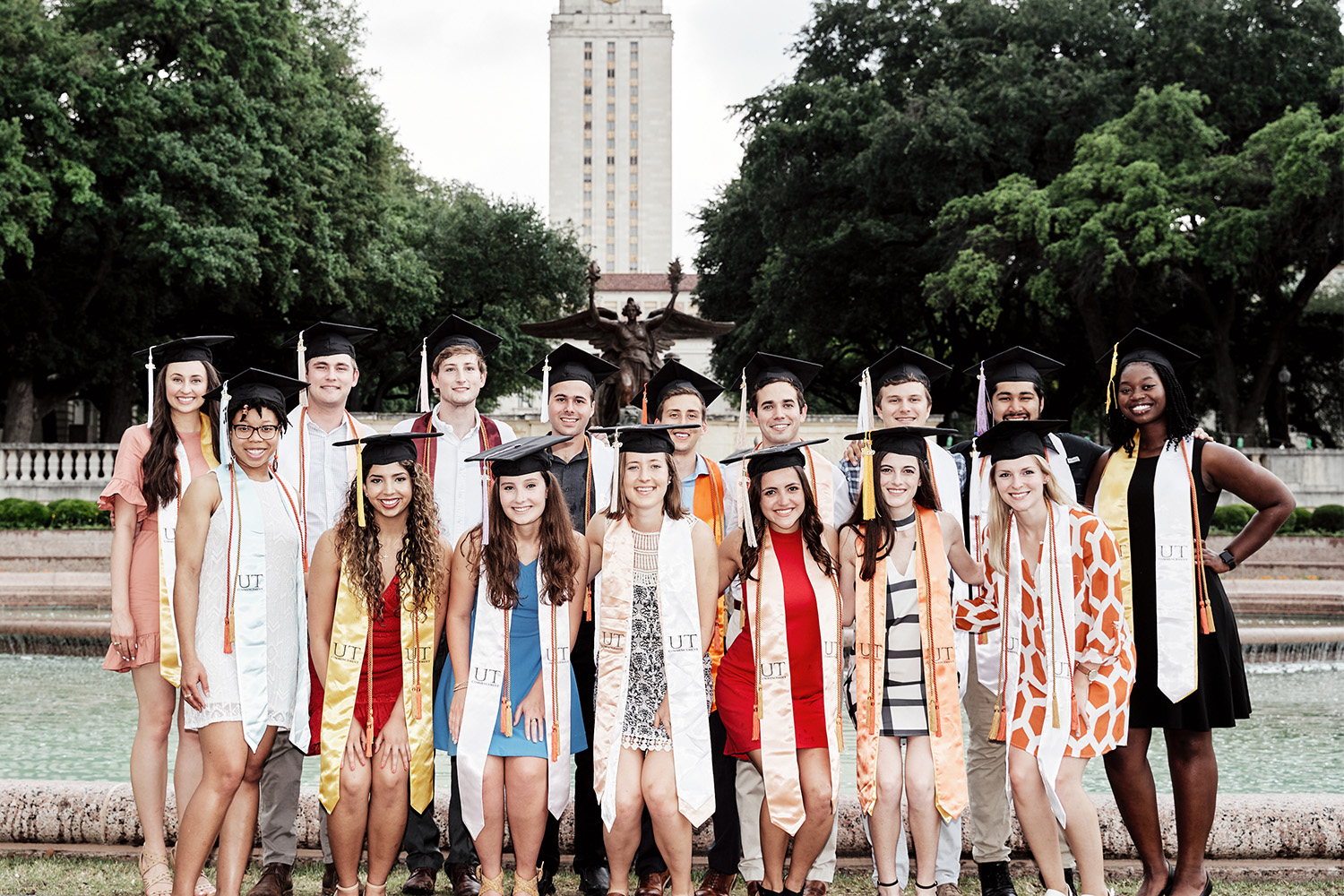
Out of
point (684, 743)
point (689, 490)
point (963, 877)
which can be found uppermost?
point (689, 490)

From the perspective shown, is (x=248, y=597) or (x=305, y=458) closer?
(x=248, y=597)

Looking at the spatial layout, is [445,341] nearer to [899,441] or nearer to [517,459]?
[517,459]

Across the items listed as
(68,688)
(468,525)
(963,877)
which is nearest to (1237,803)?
(963,877)

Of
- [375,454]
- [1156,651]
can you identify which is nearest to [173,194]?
[375,454]

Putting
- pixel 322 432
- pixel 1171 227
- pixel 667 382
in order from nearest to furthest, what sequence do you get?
pixel 322 432
pixel 667 382
pixel 1171 227

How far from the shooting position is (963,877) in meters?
4.47

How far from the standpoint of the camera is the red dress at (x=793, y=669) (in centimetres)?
413

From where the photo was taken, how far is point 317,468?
4.84 m

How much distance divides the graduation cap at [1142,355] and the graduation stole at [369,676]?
9.28ft

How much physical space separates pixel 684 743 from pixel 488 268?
2992 cm

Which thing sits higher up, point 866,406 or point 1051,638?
point 866,406

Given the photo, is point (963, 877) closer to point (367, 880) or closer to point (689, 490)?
point (689, 490)

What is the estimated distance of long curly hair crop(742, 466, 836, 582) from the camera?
4227 mm

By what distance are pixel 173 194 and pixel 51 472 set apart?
5771 millimetres
